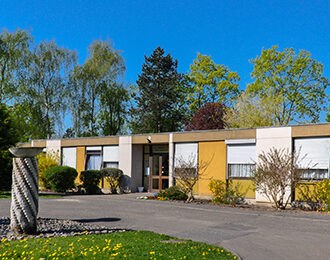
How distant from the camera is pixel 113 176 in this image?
2195cm

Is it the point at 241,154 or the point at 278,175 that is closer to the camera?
the point at 278,175

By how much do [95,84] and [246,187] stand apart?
26.4 metres

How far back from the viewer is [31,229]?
9.03 m

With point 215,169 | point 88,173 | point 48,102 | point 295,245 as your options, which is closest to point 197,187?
point 215,169

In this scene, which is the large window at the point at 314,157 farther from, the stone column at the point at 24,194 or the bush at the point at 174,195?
the stone column at the point at 24,194

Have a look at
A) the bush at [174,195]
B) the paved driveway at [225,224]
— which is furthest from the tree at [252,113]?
the paved driveway at [225,224]

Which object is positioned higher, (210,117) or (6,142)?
(210,117)

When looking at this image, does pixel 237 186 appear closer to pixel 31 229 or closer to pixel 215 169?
pixel 215 169

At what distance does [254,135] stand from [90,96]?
2647 centimetres

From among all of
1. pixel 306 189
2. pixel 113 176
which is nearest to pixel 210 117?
pixel 113 176

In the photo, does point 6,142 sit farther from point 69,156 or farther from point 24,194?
point 24,194

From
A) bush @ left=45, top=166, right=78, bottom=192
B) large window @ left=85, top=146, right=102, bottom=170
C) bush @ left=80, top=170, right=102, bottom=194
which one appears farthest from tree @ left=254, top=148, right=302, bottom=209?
large window @ left=85, top=146, right=102, bottom=170

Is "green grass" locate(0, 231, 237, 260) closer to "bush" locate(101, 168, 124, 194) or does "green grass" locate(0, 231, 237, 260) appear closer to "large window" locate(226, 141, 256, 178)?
"large window" locate(226, 141, 256, 178)

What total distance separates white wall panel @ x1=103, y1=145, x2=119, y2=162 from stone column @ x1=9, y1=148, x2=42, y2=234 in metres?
13.9
